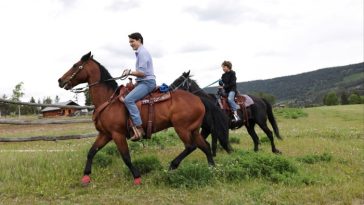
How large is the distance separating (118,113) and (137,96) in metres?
0.53

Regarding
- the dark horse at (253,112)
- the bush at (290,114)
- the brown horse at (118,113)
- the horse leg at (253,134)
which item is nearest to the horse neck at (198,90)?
the dark horse at (253,112)

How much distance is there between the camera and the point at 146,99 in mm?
8844

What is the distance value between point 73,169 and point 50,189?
4.40 feet

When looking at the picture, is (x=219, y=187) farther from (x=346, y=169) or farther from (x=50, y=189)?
(x=346, y=169)

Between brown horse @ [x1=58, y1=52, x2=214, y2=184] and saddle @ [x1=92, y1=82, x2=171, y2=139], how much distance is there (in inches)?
2.4

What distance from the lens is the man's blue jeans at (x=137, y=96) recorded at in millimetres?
8469

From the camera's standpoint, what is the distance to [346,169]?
1011 centimetres

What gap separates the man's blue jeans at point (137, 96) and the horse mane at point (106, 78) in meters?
0.65

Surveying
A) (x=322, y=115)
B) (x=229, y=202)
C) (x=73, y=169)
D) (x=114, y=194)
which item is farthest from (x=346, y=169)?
(x=322, y=115)

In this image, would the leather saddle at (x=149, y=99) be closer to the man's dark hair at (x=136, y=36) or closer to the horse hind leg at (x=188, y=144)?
the horse hind leg at (x=188, y=144)

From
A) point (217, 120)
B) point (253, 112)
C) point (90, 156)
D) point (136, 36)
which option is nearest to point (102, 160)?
point (90, 156)

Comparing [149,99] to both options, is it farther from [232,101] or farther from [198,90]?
[232,101]

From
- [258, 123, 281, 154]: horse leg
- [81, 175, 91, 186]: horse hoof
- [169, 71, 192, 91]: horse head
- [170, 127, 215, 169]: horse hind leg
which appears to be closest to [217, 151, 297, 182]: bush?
[170, 127, 215, 169]: horse hind leg

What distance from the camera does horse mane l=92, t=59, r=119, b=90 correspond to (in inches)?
358
